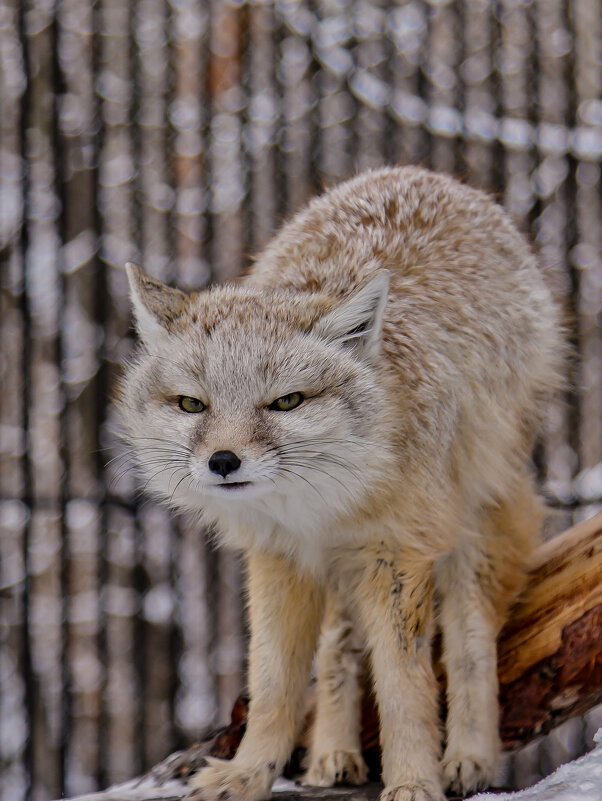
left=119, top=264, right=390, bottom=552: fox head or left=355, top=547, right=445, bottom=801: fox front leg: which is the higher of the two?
left=119, top=264, right=390, bottom=552: fox head

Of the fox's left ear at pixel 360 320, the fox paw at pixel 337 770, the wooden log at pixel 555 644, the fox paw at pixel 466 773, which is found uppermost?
the fox's left ear at pixel 360 320

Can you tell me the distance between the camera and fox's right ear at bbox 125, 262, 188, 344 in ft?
10.3

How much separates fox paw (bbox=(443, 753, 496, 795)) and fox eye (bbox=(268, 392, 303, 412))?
4.82 ft

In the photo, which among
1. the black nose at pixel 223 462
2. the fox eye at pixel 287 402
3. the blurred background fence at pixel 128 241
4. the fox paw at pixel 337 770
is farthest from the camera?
the blurred background fence at pixel 128 241

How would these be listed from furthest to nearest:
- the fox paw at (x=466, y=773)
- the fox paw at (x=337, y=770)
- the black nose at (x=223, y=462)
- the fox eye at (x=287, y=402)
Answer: the fox paw at (x=337, y=770) → the fox paw at (x=466, y=773) → the fox eye at (x=287, y=402) → the black nose at (x=223, y=462)

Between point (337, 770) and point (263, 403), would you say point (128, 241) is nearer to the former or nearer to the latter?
point (263, 403)

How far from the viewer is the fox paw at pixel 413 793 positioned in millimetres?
2887

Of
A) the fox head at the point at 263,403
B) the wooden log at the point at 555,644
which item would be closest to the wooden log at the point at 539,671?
the wooden log at the point at 555,644

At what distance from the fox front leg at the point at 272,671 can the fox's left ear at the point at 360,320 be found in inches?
34.2

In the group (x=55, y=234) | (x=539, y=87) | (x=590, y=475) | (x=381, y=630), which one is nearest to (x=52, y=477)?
(x=55, y=234)

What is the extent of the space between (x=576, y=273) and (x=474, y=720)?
128 inches

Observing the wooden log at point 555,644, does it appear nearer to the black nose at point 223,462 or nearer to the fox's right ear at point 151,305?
the black nose at point 223,462

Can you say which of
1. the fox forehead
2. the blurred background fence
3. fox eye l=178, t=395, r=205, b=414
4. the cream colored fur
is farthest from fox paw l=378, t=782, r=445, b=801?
the blurred background fence

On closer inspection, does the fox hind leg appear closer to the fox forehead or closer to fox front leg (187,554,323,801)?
fox front leg (187,554,323,801)
